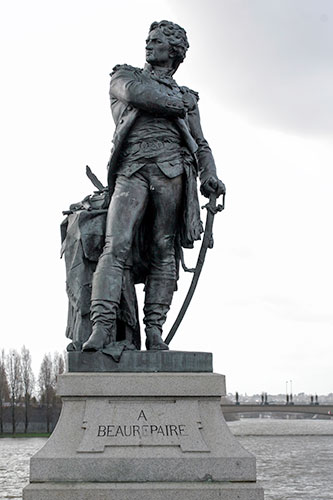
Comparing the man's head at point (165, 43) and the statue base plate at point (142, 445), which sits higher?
the man's head at point (165, 43)

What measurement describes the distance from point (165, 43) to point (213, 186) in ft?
4.38

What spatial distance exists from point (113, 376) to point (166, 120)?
2246mm

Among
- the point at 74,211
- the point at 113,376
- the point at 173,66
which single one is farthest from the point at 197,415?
the point at 173,66

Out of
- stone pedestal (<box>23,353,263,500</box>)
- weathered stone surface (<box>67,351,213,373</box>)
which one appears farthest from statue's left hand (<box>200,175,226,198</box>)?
stone pedestal (<box>23,353,263,500</box>)

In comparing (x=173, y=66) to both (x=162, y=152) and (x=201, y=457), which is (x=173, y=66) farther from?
(x=201, y=457)

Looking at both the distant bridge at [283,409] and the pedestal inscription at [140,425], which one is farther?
the distant bridge at [283,409]

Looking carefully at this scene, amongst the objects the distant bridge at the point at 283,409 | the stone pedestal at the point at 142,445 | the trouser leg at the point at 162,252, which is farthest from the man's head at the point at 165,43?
the distant bridge at the point at 283,409

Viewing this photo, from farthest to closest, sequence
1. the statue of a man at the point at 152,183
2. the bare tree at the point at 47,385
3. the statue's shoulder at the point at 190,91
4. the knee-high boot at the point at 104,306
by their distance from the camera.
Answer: the bare tree at the point at 47,385 → the statue's shoulder at the point at 190,91 → the statue of a man at the point at 152,183 → the knee-high boot at the point at 104,306

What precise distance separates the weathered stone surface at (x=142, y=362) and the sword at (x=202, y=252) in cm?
56

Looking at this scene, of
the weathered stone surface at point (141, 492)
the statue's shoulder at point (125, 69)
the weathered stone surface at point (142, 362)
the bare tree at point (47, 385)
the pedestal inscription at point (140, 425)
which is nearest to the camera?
the weathered stone surface at point (141, 492)

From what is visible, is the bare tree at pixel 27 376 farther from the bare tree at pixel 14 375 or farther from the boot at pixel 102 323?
the boot at pixel 102 323

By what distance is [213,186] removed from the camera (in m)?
5.90

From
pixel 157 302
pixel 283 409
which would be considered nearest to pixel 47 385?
pixel 283 409

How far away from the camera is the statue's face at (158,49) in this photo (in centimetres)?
591
